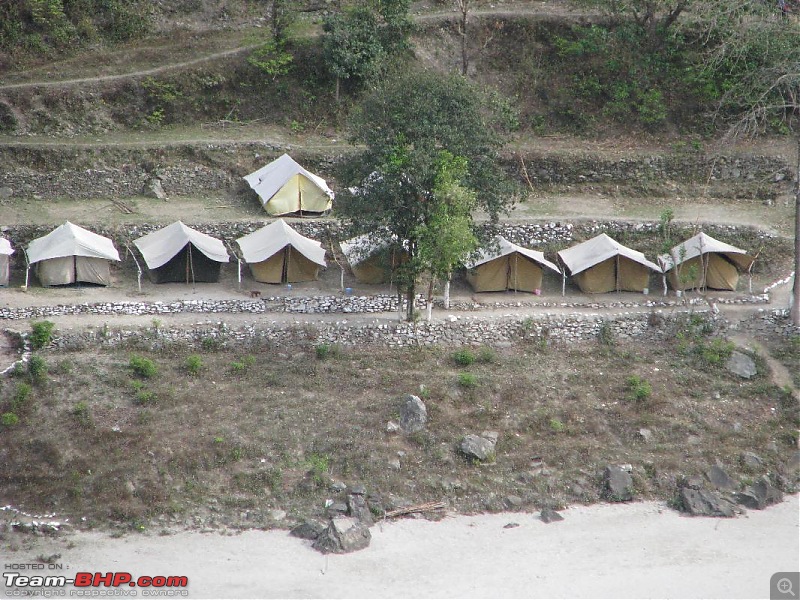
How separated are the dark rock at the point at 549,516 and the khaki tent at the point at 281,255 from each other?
11.1m

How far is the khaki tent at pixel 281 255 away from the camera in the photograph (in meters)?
34.1

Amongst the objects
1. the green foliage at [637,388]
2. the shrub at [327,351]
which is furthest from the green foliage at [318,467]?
the green foliage at [637,388]

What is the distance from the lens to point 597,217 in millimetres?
37656

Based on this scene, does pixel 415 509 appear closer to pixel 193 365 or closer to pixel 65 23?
pixel 193 365

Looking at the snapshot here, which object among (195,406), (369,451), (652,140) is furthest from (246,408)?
(652,140)

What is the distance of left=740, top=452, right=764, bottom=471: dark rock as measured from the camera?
29.4 meters

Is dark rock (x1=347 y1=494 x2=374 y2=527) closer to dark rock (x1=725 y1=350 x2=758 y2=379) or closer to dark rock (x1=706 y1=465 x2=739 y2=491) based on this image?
dark rock (x1=706 y1=465 x2=739 y2=491)

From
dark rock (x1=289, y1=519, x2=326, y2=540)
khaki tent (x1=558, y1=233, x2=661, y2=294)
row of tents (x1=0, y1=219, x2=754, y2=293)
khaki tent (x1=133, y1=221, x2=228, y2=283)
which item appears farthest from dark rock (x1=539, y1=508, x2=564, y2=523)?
khaki tent (x1=133, y1=221, x2=228, y2=283)

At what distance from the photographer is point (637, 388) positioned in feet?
102

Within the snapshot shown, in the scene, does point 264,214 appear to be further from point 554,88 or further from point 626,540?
point 626,540

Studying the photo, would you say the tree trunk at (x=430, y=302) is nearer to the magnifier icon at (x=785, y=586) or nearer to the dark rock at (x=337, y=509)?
the dark rock at (x=337, y=509)

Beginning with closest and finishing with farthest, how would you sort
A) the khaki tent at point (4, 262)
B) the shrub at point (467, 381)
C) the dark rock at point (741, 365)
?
the shrub at point (467, 381)
the dark rock at point (741, 365)
the khaki tent at point (4, 262)

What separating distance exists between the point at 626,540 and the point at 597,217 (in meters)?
14.1

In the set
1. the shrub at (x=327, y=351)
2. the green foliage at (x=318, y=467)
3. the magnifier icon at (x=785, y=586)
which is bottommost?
the magnifier icon at (x=785, y=586)
